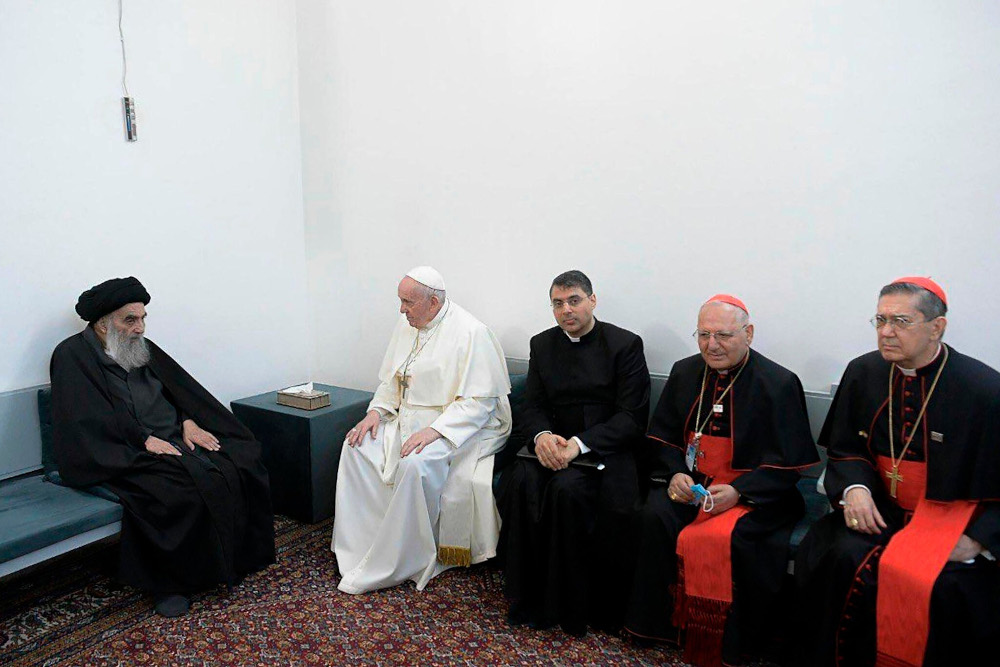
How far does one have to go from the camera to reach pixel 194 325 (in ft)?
14.0

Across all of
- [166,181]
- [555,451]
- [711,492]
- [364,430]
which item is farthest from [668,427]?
[166,181]

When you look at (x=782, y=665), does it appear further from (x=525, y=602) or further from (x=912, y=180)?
(x=912, y=180)

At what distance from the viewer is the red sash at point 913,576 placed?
2.19 meters

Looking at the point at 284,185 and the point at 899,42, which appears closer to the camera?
the point at 899,42

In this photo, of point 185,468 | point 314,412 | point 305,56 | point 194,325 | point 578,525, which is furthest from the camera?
point 305,56

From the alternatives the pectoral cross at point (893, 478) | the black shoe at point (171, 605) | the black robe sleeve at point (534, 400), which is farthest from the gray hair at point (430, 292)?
the pectoral cross at point (893, 478)

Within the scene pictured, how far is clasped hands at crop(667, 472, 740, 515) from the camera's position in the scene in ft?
8.91

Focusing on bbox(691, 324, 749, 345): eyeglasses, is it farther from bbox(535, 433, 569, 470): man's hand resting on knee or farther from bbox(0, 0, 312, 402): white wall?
bbox(0, 0, 312, 402): white wall

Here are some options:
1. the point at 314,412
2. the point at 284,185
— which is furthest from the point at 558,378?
the point at 284,185

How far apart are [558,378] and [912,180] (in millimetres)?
1921

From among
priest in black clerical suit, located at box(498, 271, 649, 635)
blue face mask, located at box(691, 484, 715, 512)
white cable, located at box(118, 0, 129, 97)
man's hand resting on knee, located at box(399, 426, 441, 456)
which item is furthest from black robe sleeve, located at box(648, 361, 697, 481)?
white cable, located at box(118, 0, 129, 97)

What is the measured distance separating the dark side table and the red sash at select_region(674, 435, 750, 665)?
2.14 meters

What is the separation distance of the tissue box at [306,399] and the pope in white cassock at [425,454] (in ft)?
1.37

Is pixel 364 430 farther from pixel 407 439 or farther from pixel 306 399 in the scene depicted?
pixel 306 399
